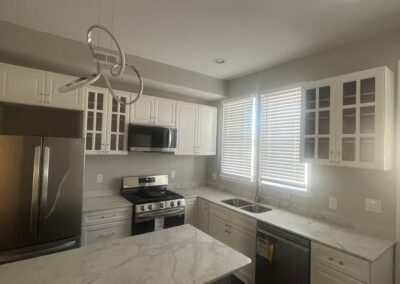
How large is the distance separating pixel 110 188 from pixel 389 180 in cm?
323

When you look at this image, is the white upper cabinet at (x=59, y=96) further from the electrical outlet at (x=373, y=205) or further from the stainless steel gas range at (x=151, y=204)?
the electrical outlet at (x=373, y=205)

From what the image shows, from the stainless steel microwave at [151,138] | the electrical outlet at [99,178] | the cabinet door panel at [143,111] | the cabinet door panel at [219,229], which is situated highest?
the cabinet door panel at [143,111]

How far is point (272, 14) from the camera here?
77.7 inches

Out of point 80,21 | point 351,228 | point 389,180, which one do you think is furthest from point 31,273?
point 389,180

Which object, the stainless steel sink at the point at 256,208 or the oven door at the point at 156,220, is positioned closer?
the oven door at the point at 156,220

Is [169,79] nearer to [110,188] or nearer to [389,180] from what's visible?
[110,188]

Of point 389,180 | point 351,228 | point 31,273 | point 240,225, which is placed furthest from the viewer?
point 240,225

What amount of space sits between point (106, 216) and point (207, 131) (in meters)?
2.03

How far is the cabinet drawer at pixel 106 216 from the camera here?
2.62 m

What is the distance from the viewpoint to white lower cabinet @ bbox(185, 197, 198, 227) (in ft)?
11.2

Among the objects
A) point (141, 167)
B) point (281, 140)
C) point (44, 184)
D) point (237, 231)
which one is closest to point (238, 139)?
point (281, 140)

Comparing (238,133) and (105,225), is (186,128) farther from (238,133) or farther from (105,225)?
(105,225)

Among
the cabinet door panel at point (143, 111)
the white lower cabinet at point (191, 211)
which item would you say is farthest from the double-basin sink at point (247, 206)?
the cabinet door panel at point (143, 111)

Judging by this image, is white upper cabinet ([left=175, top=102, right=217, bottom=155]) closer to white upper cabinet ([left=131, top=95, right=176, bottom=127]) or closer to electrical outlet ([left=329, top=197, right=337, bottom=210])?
white upper cabinet ([left=131, top=95, right=176, bottom=127])
